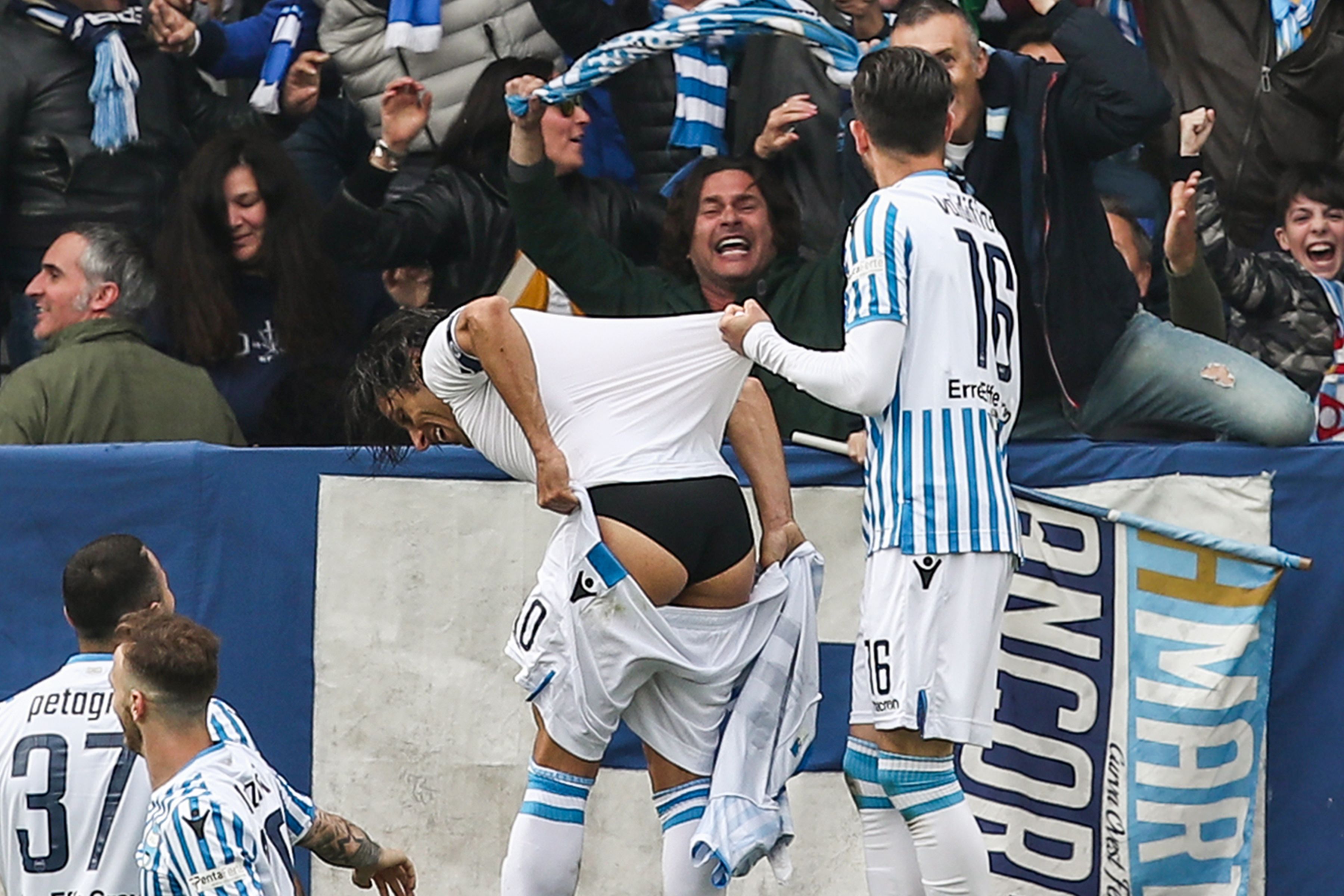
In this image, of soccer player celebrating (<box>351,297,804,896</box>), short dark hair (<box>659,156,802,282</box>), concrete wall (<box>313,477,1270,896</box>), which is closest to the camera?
soccer player celebrating (<box>351,297,804,896</box>)

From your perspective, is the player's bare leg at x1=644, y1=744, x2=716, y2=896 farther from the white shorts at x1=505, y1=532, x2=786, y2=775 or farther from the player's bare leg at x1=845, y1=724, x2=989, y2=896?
the player's bare leg at x1=845, y1=724, x2=989, y2=896

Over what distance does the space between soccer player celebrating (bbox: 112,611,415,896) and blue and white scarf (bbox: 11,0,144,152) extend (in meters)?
3.27

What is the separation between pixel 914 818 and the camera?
490cm

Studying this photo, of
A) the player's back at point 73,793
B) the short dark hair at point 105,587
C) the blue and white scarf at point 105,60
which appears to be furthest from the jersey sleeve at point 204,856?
the blue and white scarf at point 105,60

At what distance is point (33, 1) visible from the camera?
24.5ft

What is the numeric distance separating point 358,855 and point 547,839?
0.50 meters

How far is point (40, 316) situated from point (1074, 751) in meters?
3.92

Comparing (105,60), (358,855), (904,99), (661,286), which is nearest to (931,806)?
(358,855)

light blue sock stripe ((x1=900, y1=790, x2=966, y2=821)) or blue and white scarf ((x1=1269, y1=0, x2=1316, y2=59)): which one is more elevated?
blue and white scarf ((x1=1269, y1=0, x2=1316, y2=59))

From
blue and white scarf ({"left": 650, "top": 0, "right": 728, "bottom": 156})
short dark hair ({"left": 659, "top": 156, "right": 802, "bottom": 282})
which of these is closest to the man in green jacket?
short dark hair ({"left": 659, "top": 156, "right": 802, "bottom": 282})

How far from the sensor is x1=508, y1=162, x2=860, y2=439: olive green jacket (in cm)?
644

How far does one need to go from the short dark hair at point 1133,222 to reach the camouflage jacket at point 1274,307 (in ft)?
0.71

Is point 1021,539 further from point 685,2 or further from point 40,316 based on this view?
point 40,316

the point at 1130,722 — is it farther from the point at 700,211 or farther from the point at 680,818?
the point at 700,211
